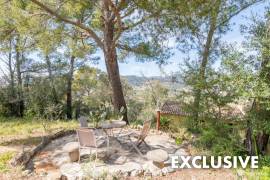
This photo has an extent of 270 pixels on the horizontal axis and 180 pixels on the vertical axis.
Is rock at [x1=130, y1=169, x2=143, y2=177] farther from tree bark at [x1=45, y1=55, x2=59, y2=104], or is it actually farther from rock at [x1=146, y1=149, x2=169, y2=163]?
tree bark at [x1=45, y1=55, x2=59, y2=104]

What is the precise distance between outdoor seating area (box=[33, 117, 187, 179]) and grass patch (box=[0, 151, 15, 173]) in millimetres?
537

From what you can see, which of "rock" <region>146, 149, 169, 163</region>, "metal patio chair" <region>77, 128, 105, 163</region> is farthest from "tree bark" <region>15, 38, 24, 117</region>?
"rock" <region>146, 149, 169, 163</region>

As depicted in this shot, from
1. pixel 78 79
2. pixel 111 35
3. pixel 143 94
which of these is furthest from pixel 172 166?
pixel 143 94

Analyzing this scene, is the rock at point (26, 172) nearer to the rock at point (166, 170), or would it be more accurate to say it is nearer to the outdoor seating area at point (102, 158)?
the outdoor seating area at point (102, 158)

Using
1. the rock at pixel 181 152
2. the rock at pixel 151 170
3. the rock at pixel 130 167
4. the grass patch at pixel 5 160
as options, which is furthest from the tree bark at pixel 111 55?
the rock at pixel 151 170

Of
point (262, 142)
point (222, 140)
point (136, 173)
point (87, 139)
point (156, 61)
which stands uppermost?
point (156, 61)

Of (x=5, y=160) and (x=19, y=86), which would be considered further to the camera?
(x=19, y=86)

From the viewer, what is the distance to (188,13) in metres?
9.88

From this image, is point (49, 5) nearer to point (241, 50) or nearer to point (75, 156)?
point (75, 156)

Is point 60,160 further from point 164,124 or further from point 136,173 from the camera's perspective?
point 164,124

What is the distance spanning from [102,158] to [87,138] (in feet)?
2.23

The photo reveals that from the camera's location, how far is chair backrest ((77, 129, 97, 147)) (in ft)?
20.6

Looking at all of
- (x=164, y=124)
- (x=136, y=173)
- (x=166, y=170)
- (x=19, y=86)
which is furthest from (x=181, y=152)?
(x=19, y=86)

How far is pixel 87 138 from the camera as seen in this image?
6.38m
